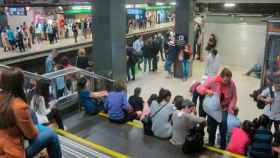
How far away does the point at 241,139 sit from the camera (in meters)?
4.45

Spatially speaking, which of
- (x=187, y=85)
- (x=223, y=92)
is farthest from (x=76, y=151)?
(x=187, y=85)

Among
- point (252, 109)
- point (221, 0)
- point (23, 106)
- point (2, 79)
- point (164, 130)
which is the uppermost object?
point (221, 0)

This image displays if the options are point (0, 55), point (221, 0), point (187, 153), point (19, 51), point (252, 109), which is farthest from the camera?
point (19, 51)

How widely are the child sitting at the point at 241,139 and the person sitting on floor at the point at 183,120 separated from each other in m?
0.55

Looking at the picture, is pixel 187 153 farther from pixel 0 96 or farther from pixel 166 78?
pixel 166 78

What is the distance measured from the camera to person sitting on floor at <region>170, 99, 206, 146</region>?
4.43 metres

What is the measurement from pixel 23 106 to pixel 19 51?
1411cm

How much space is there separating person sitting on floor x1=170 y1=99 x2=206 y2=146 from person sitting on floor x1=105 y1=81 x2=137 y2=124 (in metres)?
1.20

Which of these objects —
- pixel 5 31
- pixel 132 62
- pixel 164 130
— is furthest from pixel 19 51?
pixel 164 130

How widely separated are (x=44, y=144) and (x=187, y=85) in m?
8.25

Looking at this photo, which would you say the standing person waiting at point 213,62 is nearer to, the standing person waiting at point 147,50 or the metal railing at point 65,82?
the metal railing at point 65,82

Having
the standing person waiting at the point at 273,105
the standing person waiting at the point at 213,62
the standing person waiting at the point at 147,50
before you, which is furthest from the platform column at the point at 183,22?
the standing person waiting at the point at 273,105

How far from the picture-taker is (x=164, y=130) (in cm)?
493

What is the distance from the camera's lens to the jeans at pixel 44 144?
2.63 meters
